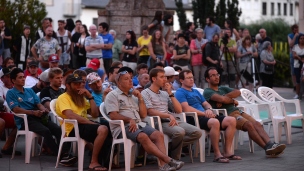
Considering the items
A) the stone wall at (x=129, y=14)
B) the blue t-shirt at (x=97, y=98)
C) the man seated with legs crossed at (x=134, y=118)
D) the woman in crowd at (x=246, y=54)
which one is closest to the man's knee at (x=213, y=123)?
the man seated with legs crossed at (x=134, y=118)

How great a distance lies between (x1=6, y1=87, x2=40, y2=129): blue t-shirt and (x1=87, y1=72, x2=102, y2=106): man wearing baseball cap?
908mm

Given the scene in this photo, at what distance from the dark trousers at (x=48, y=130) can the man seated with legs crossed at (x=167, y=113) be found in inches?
55.6

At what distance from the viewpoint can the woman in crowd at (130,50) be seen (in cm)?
2222

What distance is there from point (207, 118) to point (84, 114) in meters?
1.94

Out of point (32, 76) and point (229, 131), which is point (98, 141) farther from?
point (32, 76)

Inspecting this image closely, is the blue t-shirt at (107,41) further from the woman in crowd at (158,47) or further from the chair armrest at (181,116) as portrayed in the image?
the chair armrest at (181,116)

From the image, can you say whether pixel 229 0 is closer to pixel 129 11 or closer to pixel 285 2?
pixel 129 11

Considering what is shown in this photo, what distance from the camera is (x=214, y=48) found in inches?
901

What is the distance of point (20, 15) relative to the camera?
24.2m

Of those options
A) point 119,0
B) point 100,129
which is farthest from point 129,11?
point 100,129

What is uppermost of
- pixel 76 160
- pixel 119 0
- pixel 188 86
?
pixel 119 0

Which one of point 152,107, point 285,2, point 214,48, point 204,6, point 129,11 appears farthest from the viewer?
point 285,2

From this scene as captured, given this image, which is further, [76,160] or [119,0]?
[119,0]

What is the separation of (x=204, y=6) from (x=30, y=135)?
84.8 feet
